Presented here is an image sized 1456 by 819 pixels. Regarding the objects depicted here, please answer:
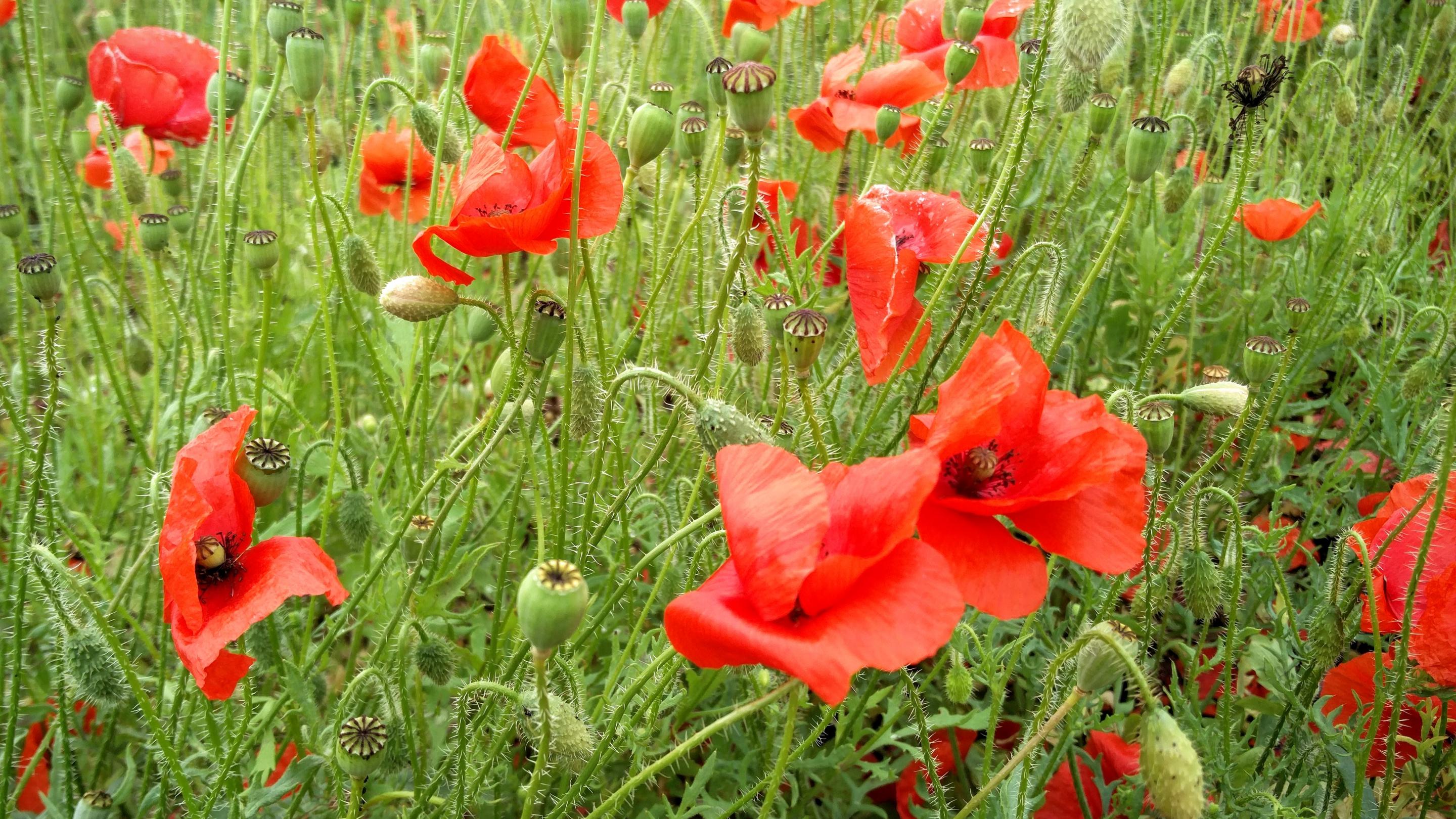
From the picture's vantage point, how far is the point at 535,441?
2.17 metres

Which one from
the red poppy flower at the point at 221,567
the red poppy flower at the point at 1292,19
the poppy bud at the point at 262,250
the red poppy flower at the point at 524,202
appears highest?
the red poppy flower at the point at 1292,19

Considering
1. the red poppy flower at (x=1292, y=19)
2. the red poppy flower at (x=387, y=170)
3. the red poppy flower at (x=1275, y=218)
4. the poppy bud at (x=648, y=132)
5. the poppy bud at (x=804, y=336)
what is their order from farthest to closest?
the red poppy flower at (x=1292, y=19) < the red poppy flower at (x=387, y=170) < the red poppy flower at (x=1275, y=218) < the poppy bud at (x=648, y=132) < the poppy bud at (x=804, y=336)

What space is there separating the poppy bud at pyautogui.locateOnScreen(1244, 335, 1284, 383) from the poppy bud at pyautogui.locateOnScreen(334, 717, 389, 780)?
1.39 meters

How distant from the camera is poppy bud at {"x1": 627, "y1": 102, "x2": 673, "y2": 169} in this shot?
4.64 ft

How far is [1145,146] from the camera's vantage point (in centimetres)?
155

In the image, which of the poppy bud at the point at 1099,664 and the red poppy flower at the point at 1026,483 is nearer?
the red poppy flower at the point at 1026,483

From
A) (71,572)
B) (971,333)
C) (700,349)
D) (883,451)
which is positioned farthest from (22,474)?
(971,333)

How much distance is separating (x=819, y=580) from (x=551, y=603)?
24 centimetres

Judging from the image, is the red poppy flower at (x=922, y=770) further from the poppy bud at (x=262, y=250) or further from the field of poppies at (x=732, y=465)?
the poppy bud at (x=262, y=250)

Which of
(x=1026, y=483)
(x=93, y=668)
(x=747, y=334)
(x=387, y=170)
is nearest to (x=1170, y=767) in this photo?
(x=1026, y=483)

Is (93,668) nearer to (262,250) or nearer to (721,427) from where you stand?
(262,250)

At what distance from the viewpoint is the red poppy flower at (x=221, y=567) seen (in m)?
1.11

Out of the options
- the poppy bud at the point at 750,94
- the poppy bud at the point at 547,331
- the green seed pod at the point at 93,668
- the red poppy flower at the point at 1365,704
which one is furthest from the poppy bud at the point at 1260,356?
the green seed pod at the point at 93,668

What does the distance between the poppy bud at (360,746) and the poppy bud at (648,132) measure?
31.9 inches
